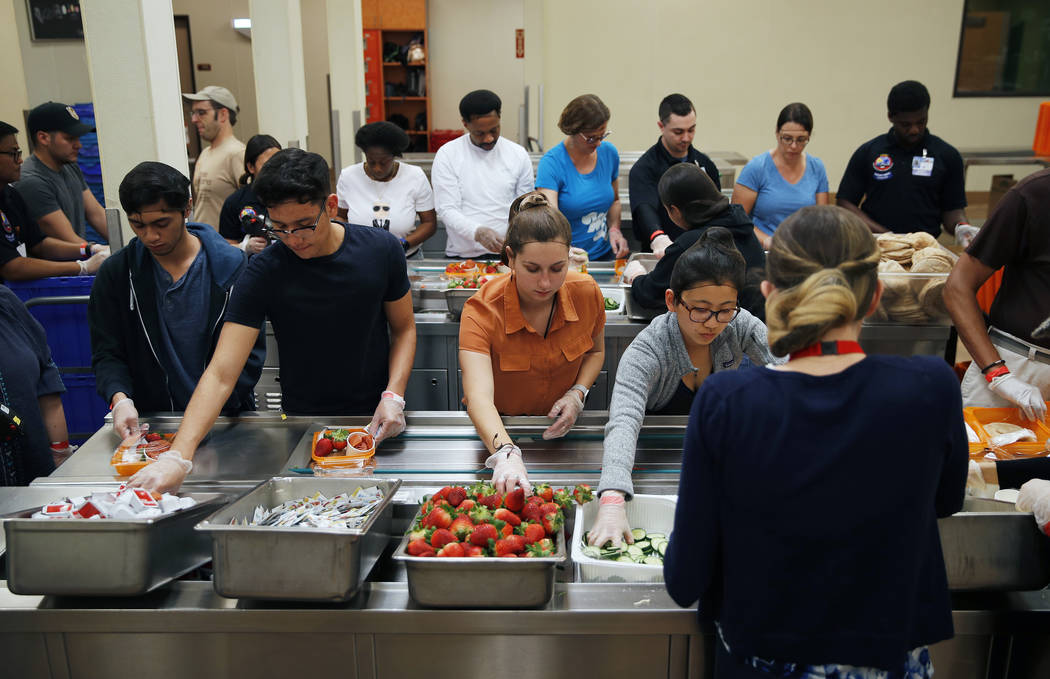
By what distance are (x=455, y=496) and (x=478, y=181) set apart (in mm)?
2605

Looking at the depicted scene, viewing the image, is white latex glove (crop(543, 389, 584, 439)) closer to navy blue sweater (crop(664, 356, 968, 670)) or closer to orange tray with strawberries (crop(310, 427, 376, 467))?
orange tray with strawberries (crop(310, 427, 376, 467))

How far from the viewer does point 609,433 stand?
1887 mm

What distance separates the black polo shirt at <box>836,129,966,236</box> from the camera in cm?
402

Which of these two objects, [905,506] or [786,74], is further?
[786,74]

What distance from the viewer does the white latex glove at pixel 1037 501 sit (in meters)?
1.50

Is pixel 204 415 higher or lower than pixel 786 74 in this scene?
lower

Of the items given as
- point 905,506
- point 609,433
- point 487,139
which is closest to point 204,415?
point 609,433

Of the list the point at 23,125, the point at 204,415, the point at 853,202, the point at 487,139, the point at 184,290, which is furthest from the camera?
the point at 23,125

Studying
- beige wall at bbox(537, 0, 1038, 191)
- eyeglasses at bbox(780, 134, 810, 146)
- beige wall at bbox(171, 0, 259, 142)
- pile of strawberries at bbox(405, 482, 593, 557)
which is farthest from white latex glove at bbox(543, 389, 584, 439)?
beige wall at bbox(171, 0, 259, 142)

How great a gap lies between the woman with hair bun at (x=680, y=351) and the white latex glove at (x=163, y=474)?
965 millimetres

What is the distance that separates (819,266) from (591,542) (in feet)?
2.52

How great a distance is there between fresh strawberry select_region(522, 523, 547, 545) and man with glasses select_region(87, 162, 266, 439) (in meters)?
1.06

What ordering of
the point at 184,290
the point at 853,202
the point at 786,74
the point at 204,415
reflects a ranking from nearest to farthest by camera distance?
1. the point at 204,415
2. the point at 184,290
3. the point at 853,202
4. the point at 786,74

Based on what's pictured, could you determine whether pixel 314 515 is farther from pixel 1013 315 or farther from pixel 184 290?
pixel 1013 315
